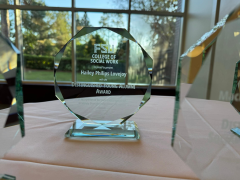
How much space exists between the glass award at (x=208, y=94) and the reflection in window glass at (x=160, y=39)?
2.06 meters

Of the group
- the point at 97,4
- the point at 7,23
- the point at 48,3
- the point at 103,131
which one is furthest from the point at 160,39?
the point at 103,131

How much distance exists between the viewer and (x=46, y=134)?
0.49m

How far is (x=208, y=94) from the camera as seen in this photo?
1.26 feet

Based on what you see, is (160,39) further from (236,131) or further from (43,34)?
(236,131)

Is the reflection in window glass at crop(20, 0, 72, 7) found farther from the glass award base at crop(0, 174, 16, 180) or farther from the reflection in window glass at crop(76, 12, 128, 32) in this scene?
the glass award base at crop(0, 174, 16, 180)

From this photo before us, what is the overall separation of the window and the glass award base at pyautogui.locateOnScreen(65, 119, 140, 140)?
1.89 meters

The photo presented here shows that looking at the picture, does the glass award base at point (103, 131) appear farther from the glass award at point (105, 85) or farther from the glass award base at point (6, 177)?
the glass award base at point (6, 177)

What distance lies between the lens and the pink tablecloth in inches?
12.9

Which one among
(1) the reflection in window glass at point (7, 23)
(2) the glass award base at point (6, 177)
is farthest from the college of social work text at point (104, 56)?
(1) the reflection in window glass at point (7, 23)

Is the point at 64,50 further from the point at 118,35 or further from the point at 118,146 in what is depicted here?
the point at 118,146

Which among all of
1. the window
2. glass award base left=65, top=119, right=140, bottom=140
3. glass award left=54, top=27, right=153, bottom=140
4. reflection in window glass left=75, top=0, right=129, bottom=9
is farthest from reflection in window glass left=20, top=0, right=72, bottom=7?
glass award base left=65, top=119, right=140, bottom=140

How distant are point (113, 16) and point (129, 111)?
7.00 feet

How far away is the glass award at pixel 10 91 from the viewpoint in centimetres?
33

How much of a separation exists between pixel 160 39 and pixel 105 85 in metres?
2.22
